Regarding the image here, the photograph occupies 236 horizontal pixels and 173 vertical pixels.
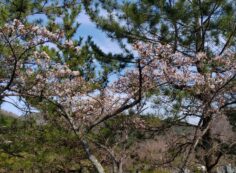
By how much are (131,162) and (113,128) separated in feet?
7.46

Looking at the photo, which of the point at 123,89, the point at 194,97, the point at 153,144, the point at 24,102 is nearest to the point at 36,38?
the point at 24,102

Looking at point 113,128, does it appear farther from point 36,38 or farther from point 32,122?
point 36,38

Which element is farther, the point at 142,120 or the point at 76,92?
the point at 142,120

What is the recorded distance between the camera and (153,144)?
9.18m

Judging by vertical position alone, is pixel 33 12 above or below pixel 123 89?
above

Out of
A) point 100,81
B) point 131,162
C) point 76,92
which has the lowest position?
point 131,162

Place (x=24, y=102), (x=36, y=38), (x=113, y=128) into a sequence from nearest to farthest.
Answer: (x=36, y=38), (x=24, y=102), (x=113, y=128)

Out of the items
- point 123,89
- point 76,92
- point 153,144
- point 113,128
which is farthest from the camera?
point 153,144

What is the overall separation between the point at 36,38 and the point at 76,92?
62.6 inches

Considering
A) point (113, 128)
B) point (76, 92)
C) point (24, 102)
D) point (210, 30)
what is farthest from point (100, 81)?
point (210, 30)

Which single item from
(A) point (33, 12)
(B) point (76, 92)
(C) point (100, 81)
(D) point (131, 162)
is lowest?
(D) point (131, 162)

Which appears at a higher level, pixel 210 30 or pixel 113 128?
pixel 210 30

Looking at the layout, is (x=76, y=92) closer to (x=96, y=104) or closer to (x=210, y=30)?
(x=96, y=104)

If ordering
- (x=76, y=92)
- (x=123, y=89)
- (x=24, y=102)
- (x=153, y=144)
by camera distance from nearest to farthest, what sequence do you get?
(x=24, y=102), (x=76, y=92), (x=123, y=89), (x=153, y=144)
